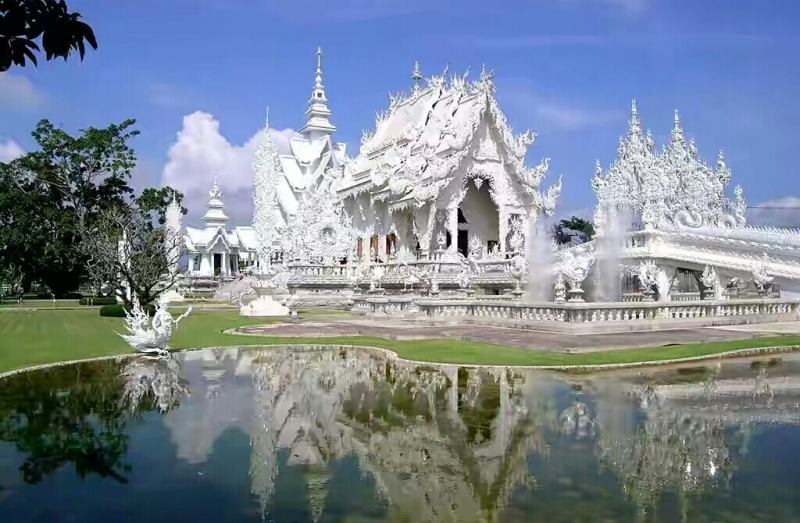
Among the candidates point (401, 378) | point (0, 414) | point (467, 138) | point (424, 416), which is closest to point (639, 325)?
point (401, 378)

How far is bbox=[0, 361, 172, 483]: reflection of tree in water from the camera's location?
6.32 m

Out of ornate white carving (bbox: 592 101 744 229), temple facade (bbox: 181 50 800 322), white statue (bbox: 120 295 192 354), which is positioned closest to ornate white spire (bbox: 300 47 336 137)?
temple facade (bbox: 181 50 800 322)

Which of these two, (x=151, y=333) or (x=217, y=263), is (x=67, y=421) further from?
(x=217, y=263)

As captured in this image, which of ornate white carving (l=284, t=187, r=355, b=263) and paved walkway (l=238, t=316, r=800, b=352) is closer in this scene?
paved walkway (l=238, t=316, r=800, b=352)

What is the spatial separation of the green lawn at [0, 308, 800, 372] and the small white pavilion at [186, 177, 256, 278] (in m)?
42.7

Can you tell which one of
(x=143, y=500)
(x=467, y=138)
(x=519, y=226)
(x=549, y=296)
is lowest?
(x=143, y=500)

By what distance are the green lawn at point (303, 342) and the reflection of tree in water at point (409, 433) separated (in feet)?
5.50

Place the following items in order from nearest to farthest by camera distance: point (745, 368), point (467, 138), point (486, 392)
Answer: point (486, 392) < point (745, 368) < point (467, 138)

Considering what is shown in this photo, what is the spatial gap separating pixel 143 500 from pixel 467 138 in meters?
28.5

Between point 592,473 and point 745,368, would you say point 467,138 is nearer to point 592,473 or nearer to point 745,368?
point 745,368

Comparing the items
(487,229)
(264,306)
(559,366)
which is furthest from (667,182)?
(559,366)

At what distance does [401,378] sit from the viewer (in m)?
11.0

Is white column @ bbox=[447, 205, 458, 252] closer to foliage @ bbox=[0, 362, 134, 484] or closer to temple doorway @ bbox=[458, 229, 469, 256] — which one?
temple doorway @ bbox=[458, 229, 469, 256]

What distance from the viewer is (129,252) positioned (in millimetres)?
30094
